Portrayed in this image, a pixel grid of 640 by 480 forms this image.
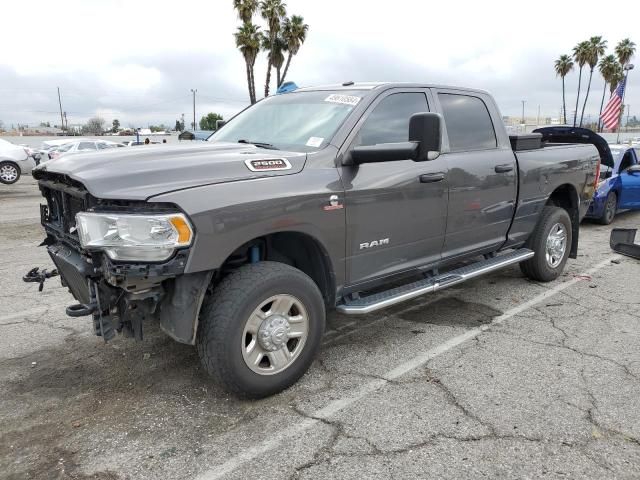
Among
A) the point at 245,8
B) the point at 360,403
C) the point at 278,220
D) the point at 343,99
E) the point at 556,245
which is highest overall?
the point at 245,8

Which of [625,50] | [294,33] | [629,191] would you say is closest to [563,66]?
[625,50]

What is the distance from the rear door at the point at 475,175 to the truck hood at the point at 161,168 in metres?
1.59

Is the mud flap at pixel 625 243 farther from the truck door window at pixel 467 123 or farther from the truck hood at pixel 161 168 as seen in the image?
the truck hood at pixel 161 168

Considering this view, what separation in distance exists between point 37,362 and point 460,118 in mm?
3899

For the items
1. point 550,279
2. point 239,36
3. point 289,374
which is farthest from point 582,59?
point 289,374

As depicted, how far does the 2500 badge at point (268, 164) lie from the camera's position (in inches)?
122

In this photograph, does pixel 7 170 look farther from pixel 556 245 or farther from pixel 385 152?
pixel 385 152

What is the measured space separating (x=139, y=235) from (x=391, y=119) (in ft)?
6.95

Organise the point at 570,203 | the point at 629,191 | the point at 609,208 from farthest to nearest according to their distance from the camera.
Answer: the point at 629,191 → the point at 609,208 → the point at 570,203

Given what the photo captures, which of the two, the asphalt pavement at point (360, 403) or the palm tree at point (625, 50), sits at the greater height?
the palm tree at point (625, 50)

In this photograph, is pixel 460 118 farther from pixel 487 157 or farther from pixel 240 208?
pixel 240 208

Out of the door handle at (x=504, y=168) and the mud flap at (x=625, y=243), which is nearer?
the door handle at (x=504, y=168)

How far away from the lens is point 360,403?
318 centimetres

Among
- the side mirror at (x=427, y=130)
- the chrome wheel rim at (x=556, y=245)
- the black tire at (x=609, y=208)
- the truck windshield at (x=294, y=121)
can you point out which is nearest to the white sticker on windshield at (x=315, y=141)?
the truck windshield at (x=294, y=121)
